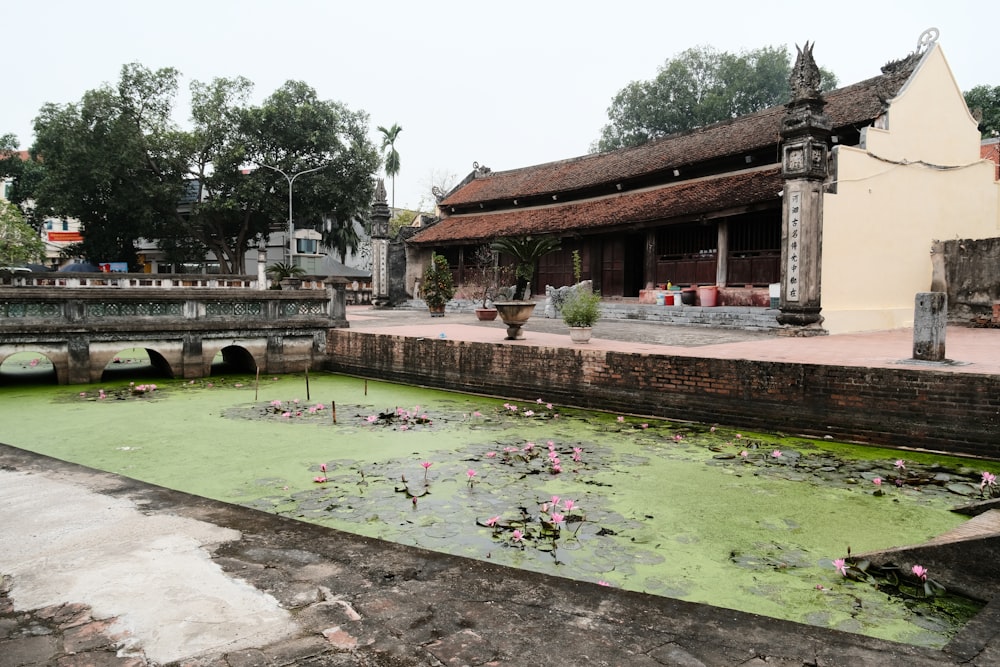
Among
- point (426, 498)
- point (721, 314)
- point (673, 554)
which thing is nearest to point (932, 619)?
point (673, 554)

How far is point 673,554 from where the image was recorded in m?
4.46

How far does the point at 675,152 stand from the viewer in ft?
65.0

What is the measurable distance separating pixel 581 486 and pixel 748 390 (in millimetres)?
3277

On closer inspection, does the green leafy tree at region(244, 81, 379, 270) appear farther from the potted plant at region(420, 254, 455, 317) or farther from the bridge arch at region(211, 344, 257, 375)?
the bridge arch at region(211, 344, 257, 375)

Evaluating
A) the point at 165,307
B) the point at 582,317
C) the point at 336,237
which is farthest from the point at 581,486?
the point at 336,237

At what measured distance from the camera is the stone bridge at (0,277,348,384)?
38.2 ft

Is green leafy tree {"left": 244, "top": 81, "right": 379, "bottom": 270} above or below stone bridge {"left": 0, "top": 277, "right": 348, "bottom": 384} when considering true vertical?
above

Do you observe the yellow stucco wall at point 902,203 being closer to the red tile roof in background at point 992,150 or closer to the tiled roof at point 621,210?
the tiled roof at point 621,210

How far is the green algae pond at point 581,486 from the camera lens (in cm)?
405

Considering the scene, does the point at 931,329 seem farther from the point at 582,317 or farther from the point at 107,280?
the point at 107,280

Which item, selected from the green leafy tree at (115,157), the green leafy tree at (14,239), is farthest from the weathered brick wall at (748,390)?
the green leafy tree at (115,157)

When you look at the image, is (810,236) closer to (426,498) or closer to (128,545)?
(426,498)

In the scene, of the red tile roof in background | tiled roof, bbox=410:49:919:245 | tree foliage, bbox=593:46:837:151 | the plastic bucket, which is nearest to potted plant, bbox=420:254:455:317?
tiled roof, bbox=410:49:919:245

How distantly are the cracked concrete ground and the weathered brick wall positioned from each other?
4457 mm
